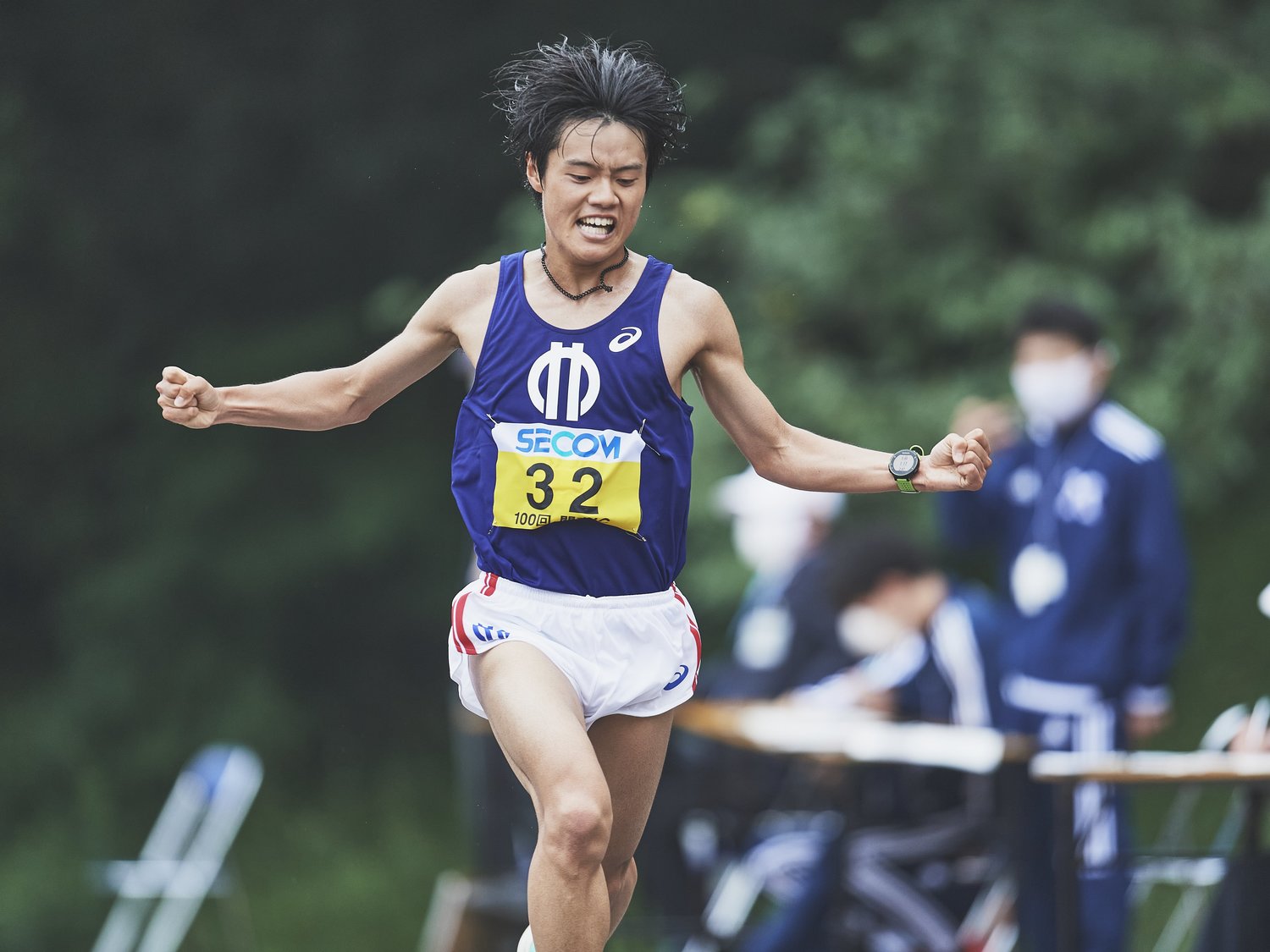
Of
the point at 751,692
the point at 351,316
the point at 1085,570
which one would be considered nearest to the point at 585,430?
the point at 1085,570

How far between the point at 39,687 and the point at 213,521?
163 cm

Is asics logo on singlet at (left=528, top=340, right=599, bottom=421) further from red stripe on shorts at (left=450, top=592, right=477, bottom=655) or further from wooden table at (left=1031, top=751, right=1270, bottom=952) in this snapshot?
wooden table at (left=1031, top=751, right=1270, bottom=952)

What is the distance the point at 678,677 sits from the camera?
3414 millimetres

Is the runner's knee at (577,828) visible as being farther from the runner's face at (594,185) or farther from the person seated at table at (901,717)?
the person seated at table at (901,717)

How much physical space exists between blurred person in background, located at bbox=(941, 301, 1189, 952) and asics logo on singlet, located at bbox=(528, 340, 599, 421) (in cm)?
271

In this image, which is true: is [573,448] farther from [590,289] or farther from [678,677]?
[678,677]

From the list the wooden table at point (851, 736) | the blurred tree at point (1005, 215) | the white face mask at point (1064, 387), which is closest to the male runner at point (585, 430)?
the wooden table at point (851, 736)

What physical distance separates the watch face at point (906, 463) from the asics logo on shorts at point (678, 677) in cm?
56

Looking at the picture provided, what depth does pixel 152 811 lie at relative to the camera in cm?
1116

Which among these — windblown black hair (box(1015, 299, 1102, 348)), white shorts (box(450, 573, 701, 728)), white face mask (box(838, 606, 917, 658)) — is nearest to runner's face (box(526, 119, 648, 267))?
white shorts (box(450, 573, 701, 728))

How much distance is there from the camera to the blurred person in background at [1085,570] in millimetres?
5613

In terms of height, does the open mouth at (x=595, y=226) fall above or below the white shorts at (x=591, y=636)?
above

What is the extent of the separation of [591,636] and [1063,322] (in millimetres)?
3254

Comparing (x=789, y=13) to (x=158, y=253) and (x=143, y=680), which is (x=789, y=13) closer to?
(x=158, y=253)
